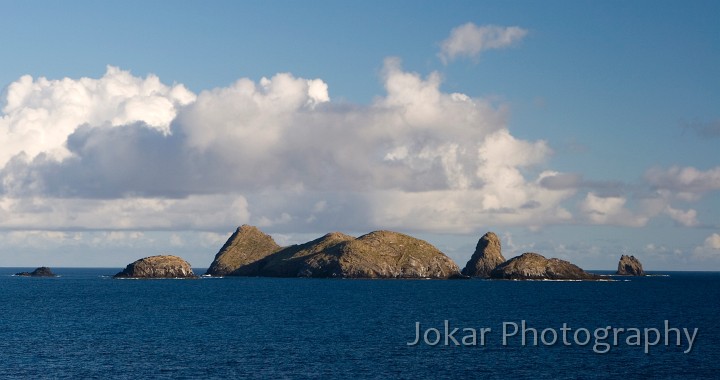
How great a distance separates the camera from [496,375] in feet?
315

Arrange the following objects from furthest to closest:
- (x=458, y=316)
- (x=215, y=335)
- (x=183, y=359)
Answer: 1. (x=458, y=316)
2. (x=215, y=335)
3. (x=183, y=359)

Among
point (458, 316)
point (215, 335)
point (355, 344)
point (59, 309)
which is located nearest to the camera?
point (355, 344)

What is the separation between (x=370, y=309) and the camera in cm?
18838

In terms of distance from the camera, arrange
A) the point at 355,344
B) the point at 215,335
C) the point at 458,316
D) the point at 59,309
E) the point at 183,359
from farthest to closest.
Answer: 1. the point at 59,309
2. the point at 458,316
3. the point at 215,335
4. the point at 355,344
5. the point at 183,359

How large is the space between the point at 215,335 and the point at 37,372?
4004 cm

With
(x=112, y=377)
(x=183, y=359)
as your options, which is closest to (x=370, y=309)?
(x=183, y=359)

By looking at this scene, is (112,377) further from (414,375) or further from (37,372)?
(414,375)

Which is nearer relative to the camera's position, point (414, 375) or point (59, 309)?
point (414, 375)

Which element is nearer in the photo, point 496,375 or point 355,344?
point 496,375

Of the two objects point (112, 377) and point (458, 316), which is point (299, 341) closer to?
point (112, 377)

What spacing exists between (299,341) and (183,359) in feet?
78.7

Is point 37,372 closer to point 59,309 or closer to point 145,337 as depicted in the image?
point 145,337

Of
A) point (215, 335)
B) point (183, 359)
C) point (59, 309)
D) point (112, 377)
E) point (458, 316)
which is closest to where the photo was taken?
point (112, 377)

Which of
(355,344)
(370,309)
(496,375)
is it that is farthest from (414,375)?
(370,309)
